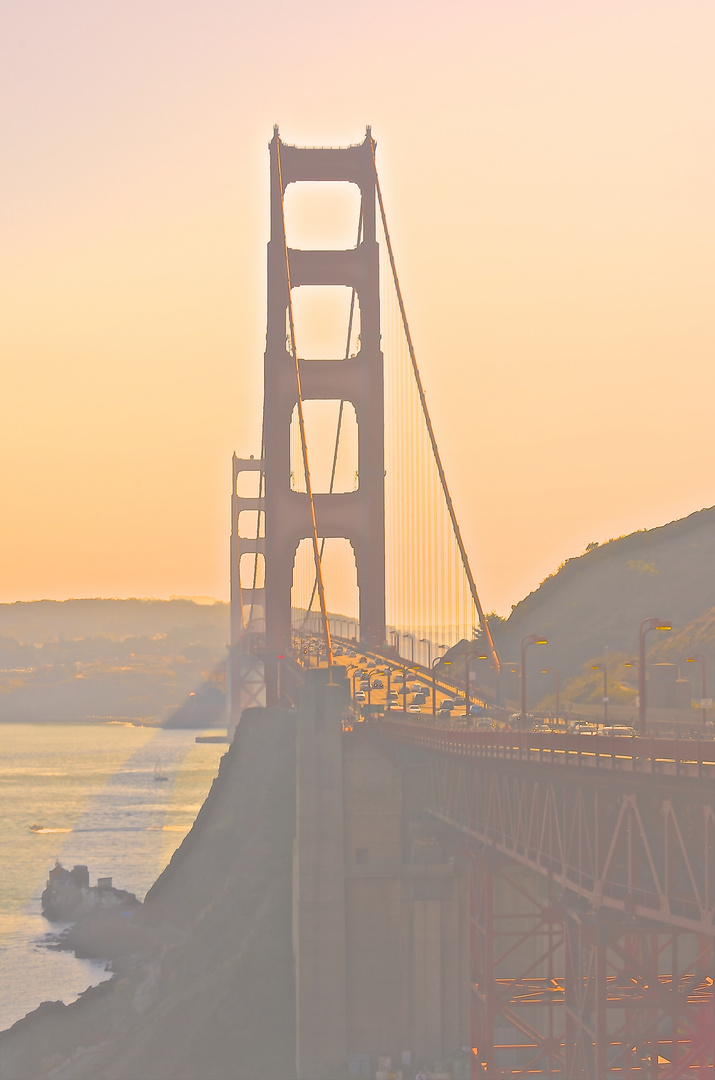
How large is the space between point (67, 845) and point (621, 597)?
46.9 metres

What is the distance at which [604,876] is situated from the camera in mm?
28641

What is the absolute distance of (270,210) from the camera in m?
93.1

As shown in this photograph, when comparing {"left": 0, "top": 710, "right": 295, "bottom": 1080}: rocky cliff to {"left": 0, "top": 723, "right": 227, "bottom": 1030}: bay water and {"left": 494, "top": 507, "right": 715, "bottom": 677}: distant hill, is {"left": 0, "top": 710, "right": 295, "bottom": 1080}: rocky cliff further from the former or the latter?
{"left": 494, "top": 507, "right": 715, "bottom": 677}: distant hill

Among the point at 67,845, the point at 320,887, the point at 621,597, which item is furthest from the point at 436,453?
the point at 67,845

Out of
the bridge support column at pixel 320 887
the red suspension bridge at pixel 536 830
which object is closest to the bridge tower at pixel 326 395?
the red suspension bridge at pixel 536 830

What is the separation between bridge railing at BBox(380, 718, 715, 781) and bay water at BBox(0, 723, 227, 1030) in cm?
3603

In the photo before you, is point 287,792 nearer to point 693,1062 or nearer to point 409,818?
point 409,818

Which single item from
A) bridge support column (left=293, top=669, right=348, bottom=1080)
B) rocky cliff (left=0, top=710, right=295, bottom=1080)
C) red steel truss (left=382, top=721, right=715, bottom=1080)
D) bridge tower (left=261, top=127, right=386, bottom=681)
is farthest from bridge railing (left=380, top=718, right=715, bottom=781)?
bridge tower (left=261, top=127, right=386, bottom=681)

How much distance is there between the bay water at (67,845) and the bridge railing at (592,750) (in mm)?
36028

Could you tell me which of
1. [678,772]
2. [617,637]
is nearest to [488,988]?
[678,772]

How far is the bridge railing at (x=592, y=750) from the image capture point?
950 inches

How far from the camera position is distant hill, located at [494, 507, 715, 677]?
9844 cm

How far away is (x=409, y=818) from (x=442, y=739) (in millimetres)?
11590

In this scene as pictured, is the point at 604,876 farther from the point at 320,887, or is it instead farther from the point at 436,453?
the point at 436,453
